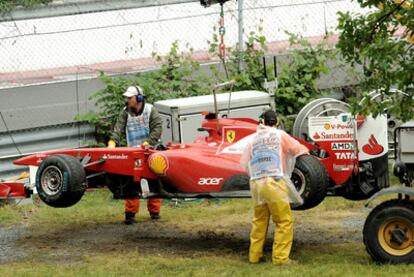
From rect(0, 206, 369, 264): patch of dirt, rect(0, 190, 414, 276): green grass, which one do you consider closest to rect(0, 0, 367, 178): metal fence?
rect(0, 190, 414, 276): green grass

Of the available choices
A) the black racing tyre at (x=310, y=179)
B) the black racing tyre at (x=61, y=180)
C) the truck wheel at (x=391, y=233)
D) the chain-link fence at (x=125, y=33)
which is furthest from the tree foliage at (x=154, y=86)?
the truck wheel at (x=391, y=233)

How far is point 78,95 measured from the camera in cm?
1527

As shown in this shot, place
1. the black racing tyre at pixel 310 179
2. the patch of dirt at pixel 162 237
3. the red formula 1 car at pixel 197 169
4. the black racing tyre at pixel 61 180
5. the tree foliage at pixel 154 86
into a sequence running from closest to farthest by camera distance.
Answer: the black racing tyre at pixel 310 179 < the red formula 1 car at pixel 197 169 < the black racing tyre at pixel 61 180 < the patch of dirt at pixel 162 237 < the tree foliage at pixel 154 86

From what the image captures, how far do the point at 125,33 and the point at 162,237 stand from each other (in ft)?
15.6

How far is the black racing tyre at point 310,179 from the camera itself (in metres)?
10.6

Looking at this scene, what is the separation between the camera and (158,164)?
36.3ft

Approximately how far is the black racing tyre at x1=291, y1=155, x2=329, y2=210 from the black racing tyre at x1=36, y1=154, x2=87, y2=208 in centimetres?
229

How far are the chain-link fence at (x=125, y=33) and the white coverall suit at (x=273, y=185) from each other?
562 cm

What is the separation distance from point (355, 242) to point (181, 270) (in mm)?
2248

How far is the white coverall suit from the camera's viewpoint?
400 inches

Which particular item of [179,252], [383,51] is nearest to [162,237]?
[179,252]

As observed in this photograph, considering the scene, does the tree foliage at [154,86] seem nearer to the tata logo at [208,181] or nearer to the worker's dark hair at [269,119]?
the tata logo at [208,181]

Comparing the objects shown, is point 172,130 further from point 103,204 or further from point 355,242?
point 355,242

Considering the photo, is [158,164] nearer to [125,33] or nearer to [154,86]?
[154,86]
